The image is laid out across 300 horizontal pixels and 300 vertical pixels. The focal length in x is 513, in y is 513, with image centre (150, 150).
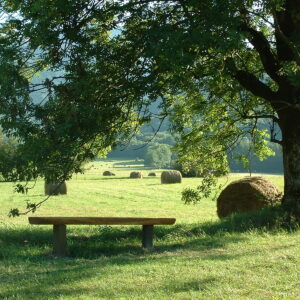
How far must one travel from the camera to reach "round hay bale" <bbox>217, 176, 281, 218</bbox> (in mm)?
15547

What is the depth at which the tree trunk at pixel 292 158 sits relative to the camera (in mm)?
12117

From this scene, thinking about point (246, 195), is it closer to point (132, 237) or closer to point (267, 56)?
point (267, 56)

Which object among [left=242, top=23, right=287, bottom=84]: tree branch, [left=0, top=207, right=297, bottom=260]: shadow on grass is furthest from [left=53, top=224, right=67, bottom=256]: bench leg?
[left=242, top=23, right=287, bottom=84]: tree branch

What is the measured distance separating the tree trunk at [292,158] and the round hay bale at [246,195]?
2.87 metres

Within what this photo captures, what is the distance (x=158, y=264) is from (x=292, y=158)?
5.61m

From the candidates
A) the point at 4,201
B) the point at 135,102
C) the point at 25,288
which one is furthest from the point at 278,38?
the point at 4,201

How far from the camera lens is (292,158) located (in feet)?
40.1

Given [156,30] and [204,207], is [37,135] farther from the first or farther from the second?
[204,207]

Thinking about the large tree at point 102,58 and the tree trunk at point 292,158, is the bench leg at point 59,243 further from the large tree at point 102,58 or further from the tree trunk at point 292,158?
the tree trunk at point 292,158

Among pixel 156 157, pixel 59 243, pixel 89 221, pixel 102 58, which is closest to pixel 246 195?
pixel 89 221

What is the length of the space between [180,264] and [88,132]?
2541 millimetres

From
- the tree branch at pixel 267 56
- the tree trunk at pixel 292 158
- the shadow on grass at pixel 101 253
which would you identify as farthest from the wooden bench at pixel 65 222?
the tree branch at pixel 267 56

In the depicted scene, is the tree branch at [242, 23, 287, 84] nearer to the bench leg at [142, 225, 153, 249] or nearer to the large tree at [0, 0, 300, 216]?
the large tree at [0, 0, 300, 216]

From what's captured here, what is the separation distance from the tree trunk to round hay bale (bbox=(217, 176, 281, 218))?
9.41 feet
